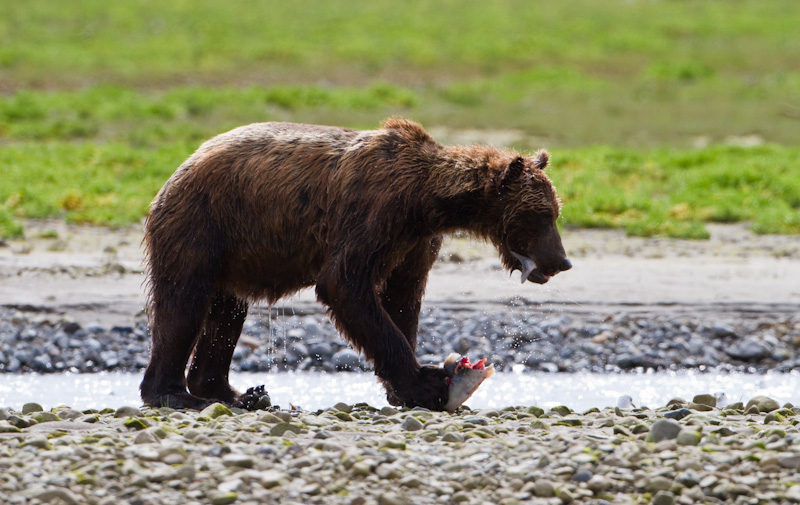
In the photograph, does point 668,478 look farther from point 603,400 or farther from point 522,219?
point 603,400

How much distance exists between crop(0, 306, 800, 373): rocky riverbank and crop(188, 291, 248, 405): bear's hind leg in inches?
64.1

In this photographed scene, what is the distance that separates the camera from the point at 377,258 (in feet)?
20.1

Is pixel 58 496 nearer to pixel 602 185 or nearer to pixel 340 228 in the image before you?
pixel 340 228

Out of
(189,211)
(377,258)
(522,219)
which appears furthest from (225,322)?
(522,219)

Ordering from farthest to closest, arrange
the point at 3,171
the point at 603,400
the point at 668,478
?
1. the point at 3,171
2. the point at 603,400
3. the point at 668,478

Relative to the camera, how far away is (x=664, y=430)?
519 centimetres

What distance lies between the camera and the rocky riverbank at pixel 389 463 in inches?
175

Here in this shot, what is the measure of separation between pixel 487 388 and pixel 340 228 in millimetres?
2407

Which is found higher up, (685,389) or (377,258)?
(377,258)

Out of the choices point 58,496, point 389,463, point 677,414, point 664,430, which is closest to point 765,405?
point 677,414

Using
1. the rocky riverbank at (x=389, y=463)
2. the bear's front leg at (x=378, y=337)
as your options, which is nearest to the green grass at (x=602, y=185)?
the bear's front leg at (x=378, y=337)

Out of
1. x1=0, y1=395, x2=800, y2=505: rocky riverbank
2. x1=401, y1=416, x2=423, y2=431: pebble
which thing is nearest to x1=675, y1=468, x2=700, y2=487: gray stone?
x1=0, y1=395, x2=800, y2=505: rocky riverbank

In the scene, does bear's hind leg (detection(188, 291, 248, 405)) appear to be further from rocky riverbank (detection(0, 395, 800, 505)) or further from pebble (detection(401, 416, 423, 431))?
pebble (detection(401, 416, 423, 431))

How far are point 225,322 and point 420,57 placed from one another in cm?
1838
